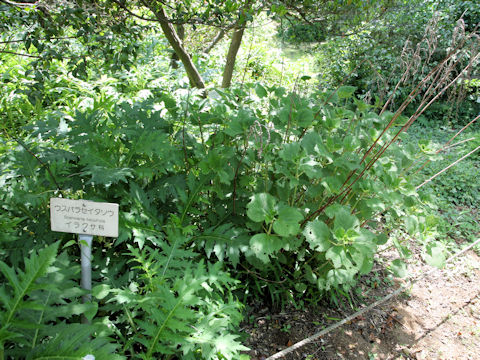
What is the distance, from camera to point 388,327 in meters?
2.24

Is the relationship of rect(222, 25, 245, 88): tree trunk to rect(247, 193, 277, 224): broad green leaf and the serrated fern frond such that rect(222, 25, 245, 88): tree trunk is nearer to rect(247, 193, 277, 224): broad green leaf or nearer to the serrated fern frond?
rect(247, 193, 277, 224): broad green leaf

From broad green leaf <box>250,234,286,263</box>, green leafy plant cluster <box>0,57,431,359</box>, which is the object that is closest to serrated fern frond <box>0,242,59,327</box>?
green leafy plant cluster <box>0,57,431,359</box>

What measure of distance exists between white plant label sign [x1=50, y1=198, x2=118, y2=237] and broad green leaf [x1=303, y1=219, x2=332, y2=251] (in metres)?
0.88

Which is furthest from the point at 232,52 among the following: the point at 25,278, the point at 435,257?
the point at 25,278

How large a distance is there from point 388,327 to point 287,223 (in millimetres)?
1186

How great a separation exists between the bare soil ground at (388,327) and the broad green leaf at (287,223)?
0.74 m

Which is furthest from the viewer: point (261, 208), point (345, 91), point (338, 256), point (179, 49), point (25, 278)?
point (179, 49)

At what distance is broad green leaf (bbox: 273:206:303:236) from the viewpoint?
1.63m

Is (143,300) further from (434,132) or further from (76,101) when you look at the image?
(434,132)

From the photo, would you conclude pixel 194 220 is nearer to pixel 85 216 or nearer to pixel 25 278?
pixel 85 216

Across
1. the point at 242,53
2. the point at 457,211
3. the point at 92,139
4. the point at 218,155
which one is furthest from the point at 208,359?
the point at 242,53

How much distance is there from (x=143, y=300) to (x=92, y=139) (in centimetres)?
99

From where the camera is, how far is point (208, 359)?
141 cm

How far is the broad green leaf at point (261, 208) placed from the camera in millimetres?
1677
